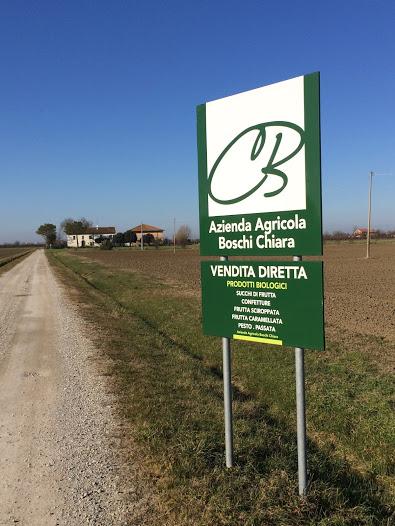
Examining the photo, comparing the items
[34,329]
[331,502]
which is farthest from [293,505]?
[34,329]

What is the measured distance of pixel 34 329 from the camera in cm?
1152

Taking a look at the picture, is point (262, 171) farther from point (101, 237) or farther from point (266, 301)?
point (101, 237)

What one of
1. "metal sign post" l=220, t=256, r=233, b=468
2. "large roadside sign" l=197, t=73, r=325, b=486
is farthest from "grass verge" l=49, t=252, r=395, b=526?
"large roadside sign" l=197, t=73, r=325, b=486

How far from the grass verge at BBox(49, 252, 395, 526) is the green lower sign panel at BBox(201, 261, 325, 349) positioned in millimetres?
1119

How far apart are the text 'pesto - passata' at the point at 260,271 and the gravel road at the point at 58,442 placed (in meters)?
1.85

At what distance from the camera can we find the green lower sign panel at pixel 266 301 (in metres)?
3.42

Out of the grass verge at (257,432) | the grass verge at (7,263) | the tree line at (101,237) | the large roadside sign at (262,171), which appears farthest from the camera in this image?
the tree line at (101,237)

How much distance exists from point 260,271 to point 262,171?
0.77 metres

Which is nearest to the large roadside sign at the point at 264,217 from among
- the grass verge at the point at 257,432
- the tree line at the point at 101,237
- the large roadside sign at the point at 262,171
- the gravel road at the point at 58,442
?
the large roadside sign at the point at 262,171

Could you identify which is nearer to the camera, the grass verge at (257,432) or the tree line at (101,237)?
the grass verge at (257,432)

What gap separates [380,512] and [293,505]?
2.73 feet

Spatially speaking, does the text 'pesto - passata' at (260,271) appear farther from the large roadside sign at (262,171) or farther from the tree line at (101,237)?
the tree line at (101,237)

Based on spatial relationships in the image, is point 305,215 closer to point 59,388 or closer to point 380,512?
point 380,512

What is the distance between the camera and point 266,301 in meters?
3.72
